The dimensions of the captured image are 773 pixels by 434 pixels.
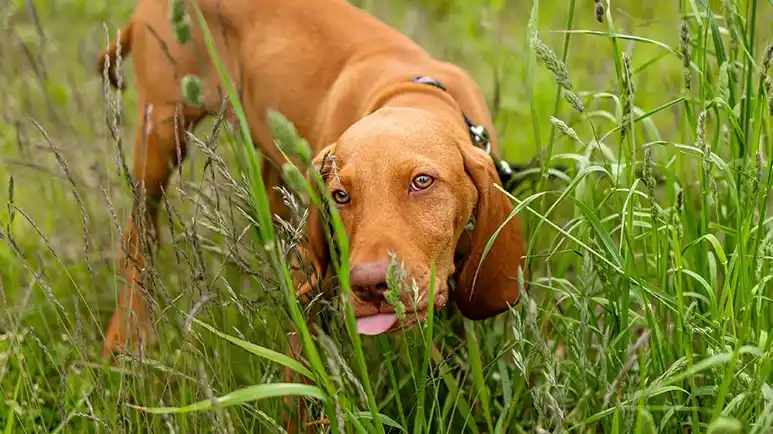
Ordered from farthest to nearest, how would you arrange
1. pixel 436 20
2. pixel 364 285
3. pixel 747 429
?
1. pixel 436 20
2. pixel 364 285
3. pixel 747 429

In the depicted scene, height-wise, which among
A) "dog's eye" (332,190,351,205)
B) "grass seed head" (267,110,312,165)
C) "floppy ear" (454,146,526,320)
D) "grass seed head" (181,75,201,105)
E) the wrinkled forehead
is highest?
"grass seed head" (267,110,312,165)

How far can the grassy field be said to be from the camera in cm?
155

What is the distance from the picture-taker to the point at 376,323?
1.76 meters

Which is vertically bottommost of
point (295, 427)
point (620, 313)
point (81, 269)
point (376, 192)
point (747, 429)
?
point (81, 269)

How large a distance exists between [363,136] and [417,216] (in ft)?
0.79

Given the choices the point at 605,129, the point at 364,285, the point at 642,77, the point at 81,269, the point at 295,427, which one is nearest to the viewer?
the point at 364,285

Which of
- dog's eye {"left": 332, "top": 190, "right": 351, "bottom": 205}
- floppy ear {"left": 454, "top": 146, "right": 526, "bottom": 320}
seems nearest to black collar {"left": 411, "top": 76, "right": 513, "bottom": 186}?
floppy ear {"left": 454, "top": 146, "right": 526, "bottom": 320}

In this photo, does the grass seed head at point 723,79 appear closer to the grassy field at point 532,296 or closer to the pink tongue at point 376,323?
the grassy field at point 532,296

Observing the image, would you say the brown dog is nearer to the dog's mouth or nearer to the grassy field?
the dog's mouth

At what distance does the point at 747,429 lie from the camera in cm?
164

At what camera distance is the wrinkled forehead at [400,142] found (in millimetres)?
2021

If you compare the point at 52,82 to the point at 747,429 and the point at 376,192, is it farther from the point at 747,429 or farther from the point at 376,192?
the point at 747,429

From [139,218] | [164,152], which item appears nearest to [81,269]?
[164,152]

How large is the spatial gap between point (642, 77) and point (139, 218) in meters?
2.90
